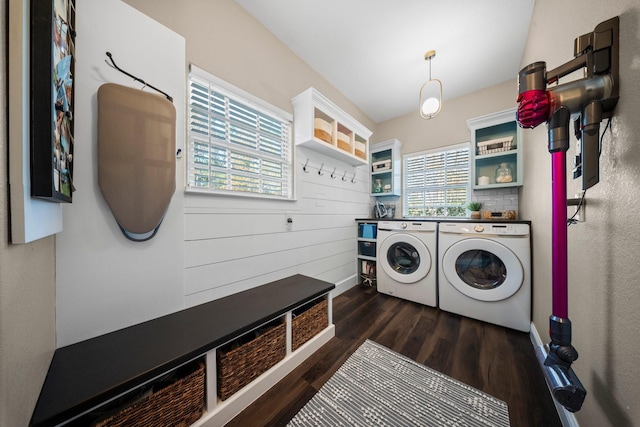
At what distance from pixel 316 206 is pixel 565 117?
187 cm

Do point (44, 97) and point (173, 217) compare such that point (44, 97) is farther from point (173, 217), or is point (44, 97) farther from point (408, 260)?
point (408, 260)

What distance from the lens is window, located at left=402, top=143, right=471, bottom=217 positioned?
278cm

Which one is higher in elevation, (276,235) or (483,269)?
(276,235)

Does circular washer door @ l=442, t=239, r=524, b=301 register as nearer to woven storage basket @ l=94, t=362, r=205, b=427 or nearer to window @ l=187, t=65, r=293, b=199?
window @ l=187, t=65, r=293, b=199

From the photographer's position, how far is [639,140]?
1.78 ft

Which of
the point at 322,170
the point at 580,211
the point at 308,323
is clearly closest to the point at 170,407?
the point at 308,323

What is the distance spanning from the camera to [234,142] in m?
1.61

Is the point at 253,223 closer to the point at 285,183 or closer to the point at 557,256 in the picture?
the point at 285,183

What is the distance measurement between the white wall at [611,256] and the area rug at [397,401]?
0.42m

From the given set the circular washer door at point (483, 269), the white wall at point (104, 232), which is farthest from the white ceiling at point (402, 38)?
the circular washer door at point (483, 269)

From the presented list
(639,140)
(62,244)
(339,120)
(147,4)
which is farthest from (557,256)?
(147,4)

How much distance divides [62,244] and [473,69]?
3615 millimetres

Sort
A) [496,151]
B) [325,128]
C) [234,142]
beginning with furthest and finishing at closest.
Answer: [496,151] < [325,128] < [234,142]

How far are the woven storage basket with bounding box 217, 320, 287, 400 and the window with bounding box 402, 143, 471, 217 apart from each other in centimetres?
263
